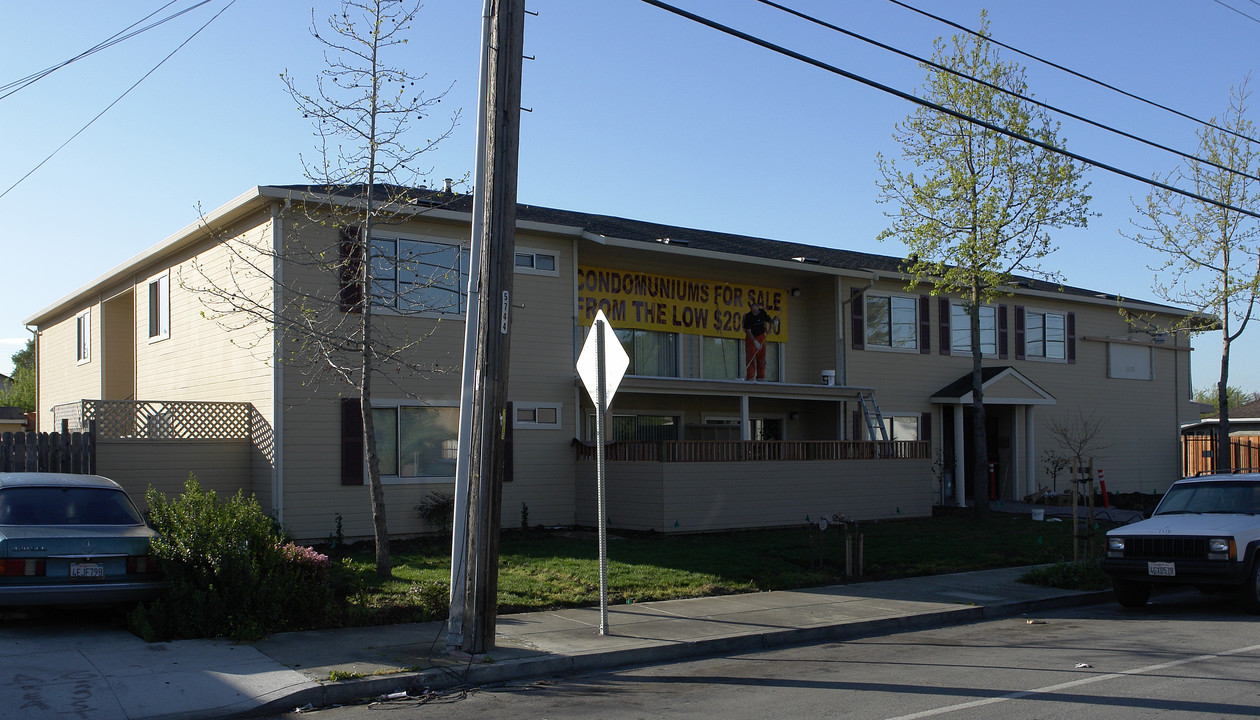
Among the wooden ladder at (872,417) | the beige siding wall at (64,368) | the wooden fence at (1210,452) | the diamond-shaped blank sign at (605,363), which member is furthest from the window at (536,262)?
the wooden fence at (1210,452)

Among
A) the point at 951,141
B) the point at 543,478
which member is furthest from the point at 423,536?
the point at 951,141

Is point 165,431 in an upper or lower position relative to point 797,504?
upper

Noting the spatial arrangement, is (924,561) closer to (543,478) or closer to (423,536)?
(543,478)

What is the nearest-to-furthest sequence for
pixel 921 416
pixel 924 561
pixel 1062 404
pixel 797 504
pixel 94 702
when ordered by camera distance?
pixel 94 702 → pixel 924 561 → pixel 797 504 → pixel 921 416 → pixel 1062 404

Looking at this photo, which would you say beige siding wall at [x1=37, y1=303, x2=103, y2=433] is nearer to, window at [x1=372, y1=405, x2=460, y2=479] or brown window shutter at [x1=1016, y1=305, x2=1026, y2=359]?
window at [x1=372, y1=405, x2=460, y2=479]

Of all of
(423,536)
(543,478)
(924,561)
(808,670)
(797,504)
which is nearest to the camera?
(808,670)

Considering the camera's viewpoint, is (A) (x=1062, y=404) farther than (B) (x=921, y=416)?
Yes

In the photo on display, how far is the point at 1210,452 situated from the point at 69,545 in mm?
30428

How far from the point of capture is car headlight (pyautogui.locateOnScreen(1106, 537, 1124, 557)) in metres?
12.0

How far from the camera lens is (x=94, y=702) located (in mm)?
7133

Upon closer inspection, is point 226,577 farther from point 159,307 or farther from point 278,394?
point 159,307

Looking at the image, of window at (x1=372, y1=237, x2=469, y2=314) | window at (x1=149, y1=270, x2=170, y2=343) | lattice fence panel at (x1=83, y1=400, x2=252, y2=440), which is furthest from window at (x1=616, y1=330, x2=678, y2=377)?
window at (x1=149, y1=270, x2=170, y2=343)

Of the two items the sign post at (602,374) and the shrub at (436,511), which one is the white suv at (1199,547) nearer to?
the sign post at (602,374)

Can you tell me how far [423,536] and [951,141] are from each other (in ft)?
44.9
